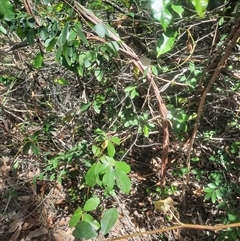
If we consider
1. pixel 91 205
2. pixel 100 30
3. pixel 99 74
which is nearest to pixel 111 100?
pixel 99 74

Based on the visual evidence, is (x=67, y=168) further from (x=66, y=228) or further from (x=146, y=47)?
(x=146, y=47)

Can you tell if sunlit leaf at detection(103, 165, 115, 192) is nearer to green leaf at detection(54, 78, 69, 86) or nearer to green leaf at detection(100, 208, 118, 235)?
green leaf at detection(100, 208, 118, 235)

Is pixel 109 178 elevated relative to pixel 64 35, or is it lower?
lower

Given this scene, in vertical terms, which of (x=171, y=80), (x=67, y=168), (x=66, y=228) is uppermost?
(x=171, y=80)

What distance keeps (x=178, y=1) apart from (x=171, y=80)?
0.55 m

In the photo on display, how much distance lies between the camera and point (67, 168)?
1964mm

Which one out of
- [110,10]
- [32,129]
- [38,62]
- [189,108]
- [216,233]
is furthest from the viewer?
[32,129]

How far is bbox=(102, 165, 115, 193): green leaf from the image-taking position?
1.18m

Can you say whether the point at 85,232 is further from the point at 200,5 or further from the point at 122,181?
the point at 200,5

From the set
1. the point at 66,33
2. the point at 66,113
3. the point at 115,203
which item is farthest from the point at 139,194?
the point at 66,33

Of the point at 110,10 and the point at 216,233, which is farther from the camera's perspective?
the point at 110,10

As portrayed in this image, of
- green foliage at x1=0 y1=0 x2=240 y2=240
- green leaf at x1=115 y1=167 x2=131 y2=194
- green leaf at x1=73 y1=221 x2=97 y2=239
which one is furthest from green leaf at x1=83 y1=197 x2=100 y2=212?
green leaf at x1=73 y1=221 x2=97 y2=239

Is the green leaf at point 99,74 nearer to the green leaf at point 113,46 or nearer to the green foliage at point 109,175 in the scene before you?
the green leaf at point 113,46

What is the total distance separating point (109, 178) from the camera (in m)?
1.20
